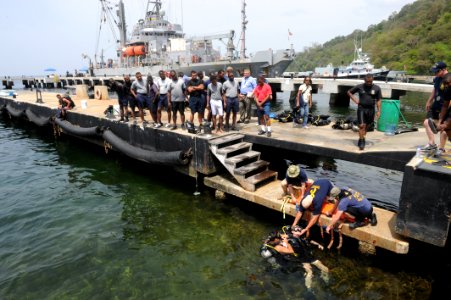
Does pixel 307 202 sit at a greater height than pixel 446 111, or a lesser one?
lesser

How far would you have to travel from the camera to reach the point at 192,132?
9805mm

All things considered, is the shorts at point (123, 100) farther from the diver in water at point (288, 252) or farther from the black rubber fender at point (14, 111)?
the black rubber fender at point (14, 111)

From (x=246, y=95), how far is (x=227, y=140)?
2.60 m

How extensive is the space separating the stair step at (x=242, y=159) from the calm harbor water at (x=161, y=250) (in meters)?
1.06

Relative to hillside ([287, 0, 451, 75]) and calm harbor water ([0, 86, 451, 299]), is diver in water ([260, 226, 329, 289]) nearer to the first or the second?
calm harbor water ([0, 86, 451, 299])

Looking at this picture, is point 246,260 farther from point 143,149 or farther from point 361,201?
point 143,149

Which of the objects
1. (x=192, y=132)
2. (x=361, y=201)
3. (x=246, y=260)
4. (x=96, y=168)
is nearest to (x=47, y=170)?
(x=96, y=168)

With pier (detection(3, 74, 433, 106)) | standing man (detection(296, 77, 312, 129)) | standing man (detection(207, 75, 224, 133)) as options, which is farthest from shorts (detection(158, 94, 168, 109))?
pier (detection(3, 74, 433, 106))

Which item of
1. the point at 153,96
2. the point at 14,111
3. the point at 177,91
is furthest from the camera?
the point at 14,111

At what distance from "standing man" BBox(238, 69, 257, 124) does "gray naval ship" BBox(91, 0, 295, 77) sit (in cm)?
2556

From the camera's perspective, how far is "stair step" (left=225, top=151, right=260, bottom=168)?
8.51 meters

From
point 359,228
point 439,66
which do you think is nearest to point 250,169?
point 359,228

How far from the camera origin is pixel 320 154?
7.93 metres

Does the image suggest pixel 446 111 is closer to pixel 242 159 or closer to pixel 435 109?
pixel 435 109
